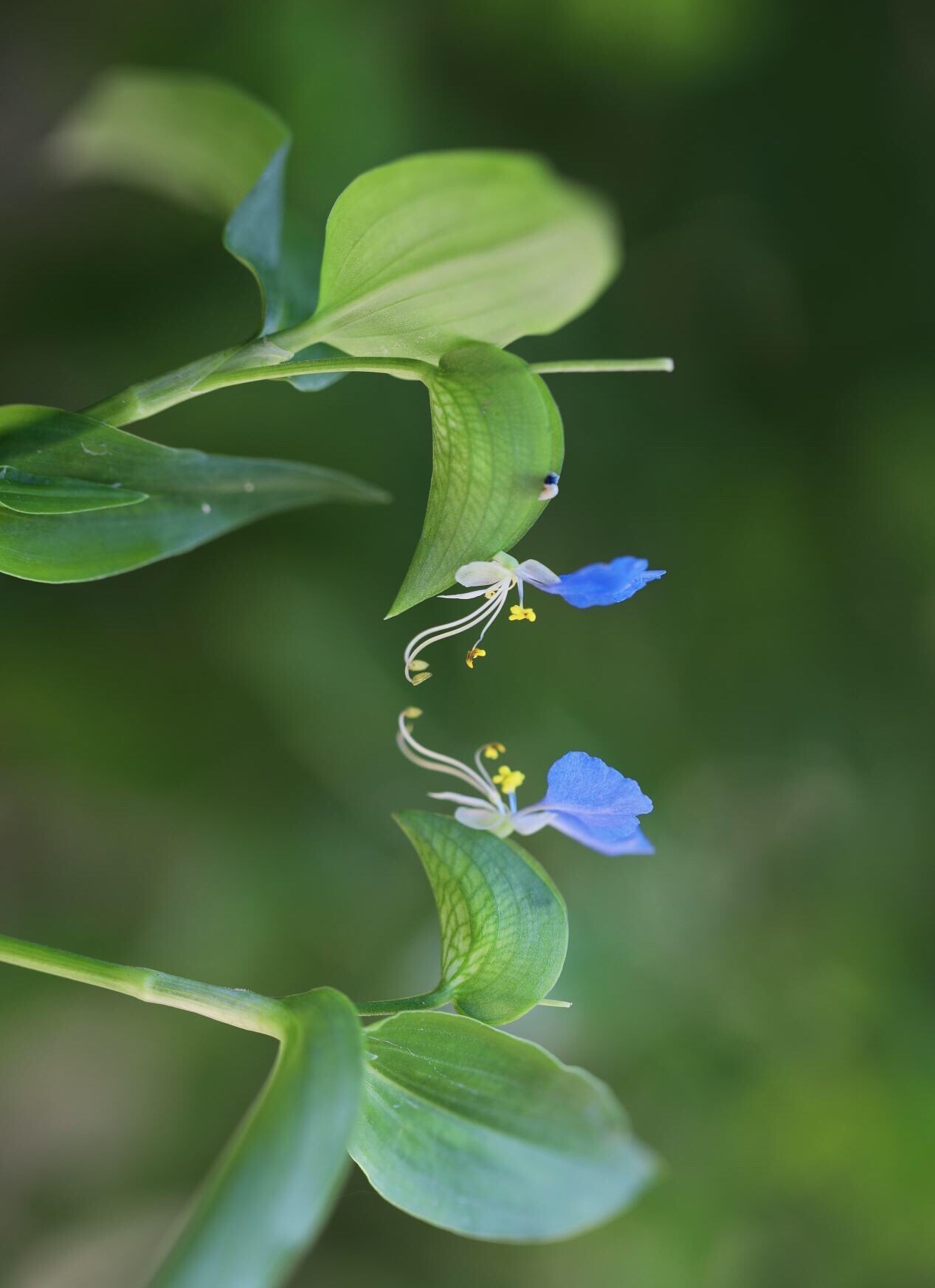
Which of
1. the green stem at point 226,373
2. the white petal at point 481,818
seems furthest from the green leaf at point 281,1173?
the green stem at point 226,373

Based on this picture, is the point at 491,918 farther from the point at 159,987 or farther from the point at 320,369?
Result: the point at 320,369

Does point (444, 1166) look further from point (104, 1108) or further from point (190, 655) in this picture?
point (104, 1108)

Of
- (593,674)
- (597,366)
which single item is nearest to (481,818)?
(597,366)

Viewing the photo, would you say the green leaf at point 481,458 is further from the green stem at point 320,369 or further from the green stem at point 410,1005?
the green stem at point 410,1005

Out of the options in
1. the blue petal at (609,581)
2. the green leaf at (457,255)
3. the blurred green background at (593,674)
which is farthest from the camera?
the blurred green background at (593,674)

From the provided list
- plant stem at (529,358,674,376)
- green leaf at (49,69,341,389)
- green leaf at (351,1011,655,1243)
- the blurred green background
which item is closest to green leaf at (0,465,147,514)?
green leaf at (49,69,341,389)
